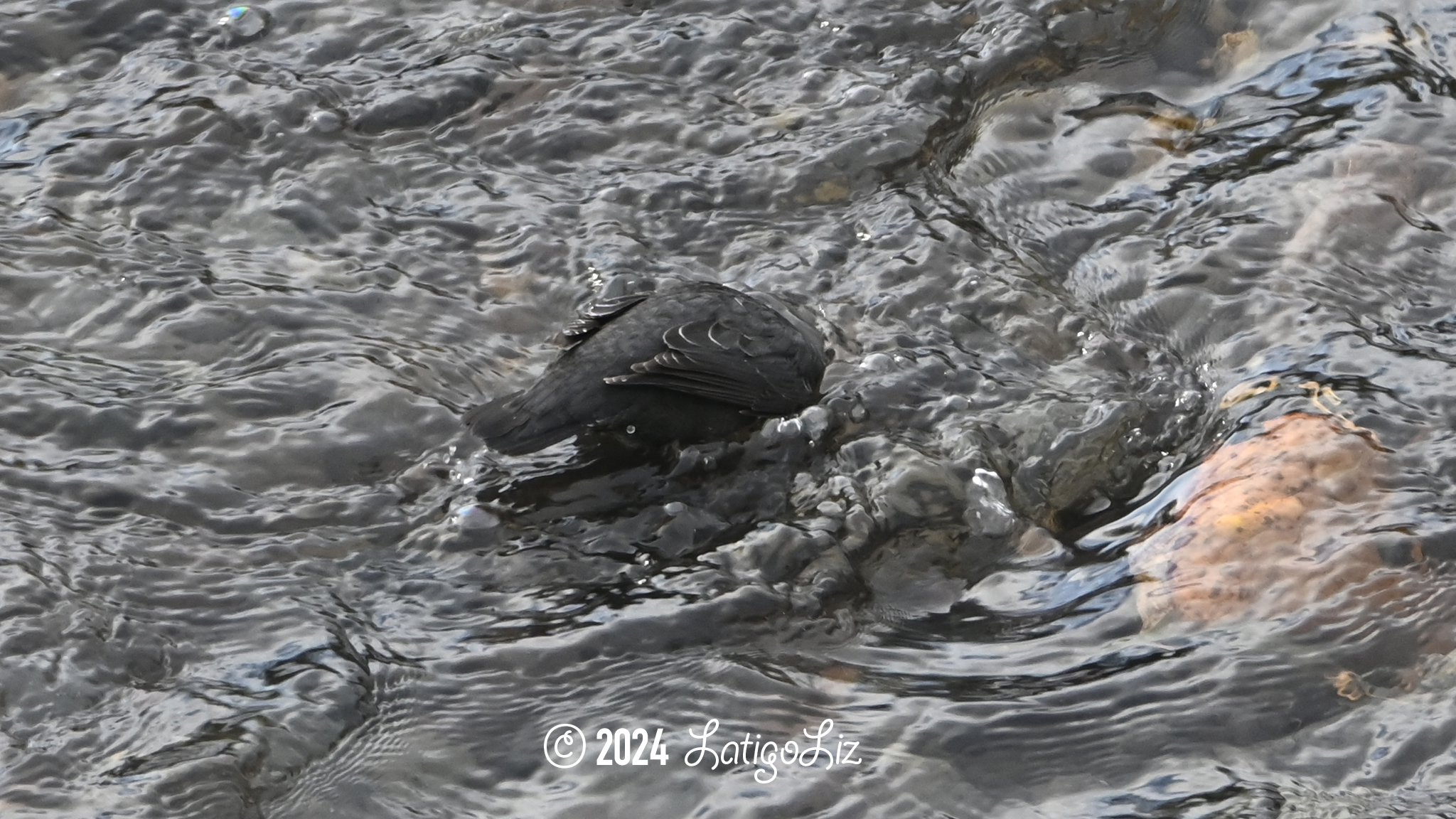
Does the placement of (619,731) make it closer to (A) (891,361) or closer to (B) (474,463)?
(B) (474,463)

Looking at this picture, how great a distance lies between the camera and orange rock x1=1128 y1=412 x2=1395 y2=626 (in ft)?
13.6

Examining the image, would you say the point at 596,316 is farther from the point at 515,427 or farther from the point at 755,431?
the point at 755,431

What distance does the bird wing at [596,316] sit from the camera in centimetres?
504

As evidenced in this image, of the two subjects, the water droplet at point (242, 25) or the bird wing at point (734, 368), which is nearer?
the bird wing at point (734, 368)

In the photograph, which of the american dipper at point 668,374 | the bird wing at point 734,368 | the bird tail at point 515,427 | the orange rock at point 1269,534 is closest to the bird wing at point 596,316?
the american dipper at point 668,374

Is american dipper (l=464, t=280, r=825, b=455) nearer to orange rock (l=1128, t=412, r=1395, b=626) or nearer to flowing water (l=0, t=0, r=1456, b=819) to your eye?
flowing water (l=0, t=0, r=1456, b=819)

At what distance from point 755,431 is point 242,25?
11.0 feet

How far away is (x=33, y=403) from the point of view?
4855 mm

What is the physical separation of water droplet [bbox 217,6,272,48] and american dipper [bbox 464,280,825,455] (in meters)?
2.60

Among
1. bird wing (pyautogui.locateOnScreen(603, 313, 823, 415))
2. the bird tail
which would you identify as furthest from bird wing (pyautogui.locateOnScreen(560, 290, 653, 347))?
the bird tail

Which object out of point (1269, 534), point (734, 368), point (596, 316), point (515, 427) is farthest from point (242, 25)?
point (1269, 534)

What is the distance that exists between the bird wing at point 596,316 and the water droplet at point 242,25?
259 centimetres

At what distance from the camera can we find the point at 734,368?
197 inches

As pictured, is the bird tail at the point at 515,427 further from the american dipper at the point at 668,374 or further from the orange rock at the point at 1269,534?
the orange rock at the point at 1269,534
